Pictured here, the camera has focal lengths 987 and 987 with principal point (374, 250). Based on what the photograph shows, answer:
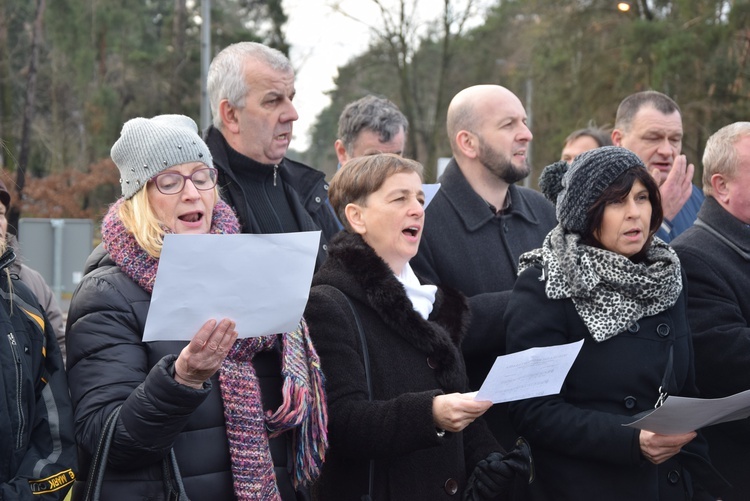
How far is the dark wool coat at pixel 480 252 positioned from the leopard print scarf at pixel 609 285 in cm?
61

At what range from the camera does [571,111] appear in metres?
23.0

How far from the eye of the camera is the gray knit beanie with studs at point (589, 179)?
3646mm

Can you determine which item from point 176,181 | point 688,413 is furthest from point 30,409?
point 688,413

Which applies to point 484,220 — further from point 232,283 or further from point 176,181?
point 232,283

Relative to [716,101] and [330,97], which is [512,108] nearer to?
[716,101]

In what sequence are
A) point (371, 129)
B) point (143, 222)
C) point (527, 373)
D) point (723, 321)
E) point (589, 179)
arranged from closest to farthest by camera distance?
1. point (527, 373)
2. point (143, 222)
3. point (589, 179)
4. point (723, 321)
5. point (371, 129)

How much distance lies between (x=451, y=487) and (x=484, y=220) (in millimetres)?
1544

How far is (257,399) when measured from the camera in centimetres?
316

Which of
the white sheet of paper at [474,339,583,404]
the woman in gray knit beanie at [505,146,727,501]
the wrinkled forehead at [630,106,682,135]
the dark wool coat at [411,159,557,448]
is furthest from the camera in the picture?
the wrinkled forehead at [630,106,682,135]

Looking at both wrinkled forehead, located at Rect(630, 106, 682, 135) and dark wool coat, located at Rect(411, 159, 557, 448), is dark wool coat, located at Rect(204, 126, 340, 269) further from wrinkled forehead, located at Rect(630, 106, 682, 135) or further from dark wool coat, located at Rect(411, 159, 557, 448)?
wrinkled forehead, located at Rect(630, 106, 682, 135)

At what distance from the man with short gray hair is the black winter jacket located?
3.61m

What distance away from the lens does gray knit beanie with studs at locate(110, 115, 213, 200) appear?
3291mm

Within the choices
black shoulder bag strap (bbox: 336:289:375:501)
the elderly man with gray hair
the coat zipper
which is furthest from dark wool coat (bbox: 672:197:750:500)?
the coat zipper

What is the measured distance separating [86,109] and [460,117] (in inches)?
1148
